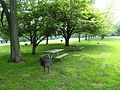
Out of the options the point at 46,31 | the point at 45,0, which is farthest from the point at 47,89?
the point at 45,0

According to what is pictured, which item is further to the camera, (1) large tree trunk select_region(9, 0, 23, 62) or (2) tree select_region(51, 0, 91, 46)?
(2) tree select_region(51, 0, 91, 46)

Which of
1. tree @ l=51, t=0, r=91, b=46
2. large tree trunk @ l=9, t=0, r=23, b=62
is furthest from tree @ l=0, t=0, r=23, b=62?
tree @ l=51, t=0, r=91, b=46

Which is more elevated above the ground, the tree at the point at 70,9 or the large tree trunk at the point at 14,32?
the tree at the point at 70,9

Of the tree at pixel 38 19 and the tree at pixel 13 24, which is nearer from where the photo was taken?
the tree at pixel 13 24

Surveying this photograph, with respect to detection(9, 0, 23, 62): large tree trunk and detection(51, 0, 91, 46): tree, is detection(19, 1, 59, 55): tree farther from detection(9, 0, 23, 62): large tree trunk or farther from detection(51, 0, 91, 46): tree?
detection(9, 0, 23, 62): large tree trunk

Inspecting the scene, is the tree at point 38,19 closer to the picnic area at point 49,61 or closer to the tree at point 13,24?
the picnic area at point 49,61

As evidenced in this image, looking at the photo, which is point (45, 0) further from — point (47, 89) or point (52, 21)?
point (47, 89)

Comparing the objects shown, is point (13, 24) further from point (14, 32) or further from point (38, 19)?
point (38, 19)

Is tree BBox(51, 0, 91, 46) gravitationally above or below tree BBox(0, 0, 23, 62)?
above

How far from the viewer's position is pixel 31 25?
27.8ft

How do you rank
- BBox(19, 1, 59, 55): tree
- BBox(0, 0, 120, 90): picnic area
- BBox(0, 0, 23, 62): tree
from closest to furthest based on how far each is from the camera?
Answer: BBox(0, 0, 120, 90): picnic area → BBox(0, 0, 23, 62): tree → BBox(19, 1, 59, 55): tree

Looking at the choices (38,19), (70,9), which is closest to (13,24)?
(38,19)

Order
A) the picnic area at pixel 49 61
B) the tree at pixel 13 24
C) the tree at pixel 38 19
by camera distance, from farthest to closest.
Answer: the tree at pixel 38 19, the tree at pixel 13 24, the picnic area at pixel 49 61

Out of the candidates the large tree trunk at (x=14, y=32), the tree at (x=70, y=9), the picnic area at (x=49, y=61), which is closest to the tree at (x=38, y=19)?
the picnic area at (x=49, y=61)
